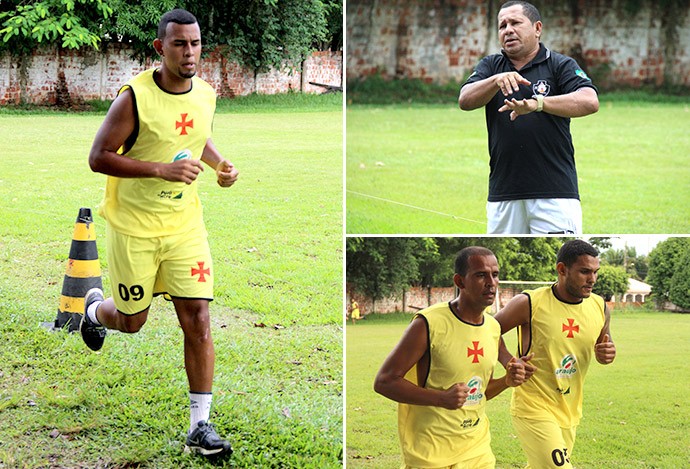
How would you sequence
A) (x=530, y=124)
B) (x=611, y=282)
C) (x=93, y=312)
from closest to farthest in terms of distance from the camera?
(x=530, y=124), (x=611, y=282), (x=93, y=312)

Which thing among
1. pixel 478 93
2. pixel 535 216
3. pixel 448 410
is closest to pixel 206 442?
pixel 448 410

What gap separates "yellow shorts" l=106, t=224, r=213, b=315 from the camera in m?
3.98

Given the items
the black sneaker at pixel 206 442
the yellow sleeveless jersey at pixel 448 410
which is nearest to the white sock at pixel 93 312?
the black sneaker at pixel 206 442

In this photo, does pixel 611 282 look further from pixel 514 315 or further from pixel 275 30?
pixel 275 30

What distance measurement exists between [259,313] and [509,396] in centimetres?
212

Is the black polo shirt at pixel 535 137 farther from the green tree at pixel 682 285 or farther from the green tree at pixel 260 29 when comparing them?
the green tree at pixel 260 29

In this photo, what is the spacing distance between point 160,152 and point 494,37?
8.25 meters

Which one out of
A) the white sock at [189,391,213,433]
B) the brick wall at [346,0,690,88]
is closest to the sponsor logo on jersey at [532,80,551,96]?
the white sock at [189,391,213,433]

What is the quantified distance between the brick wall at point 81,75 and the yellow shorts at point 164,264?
1534 cm

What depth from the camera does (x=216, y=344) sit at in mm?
5332

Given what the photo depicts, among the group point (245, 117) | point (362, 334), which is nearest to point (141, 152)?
point (362, 334)

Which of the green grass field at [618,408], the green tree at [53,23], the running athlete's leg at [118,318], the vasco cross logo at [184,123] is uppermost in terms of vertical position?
the green tree at [53,23]

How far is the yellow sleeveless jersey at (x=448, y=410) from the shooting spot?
3.63 meters

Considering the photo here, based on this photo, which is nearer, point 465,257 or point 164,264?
point 465,257
